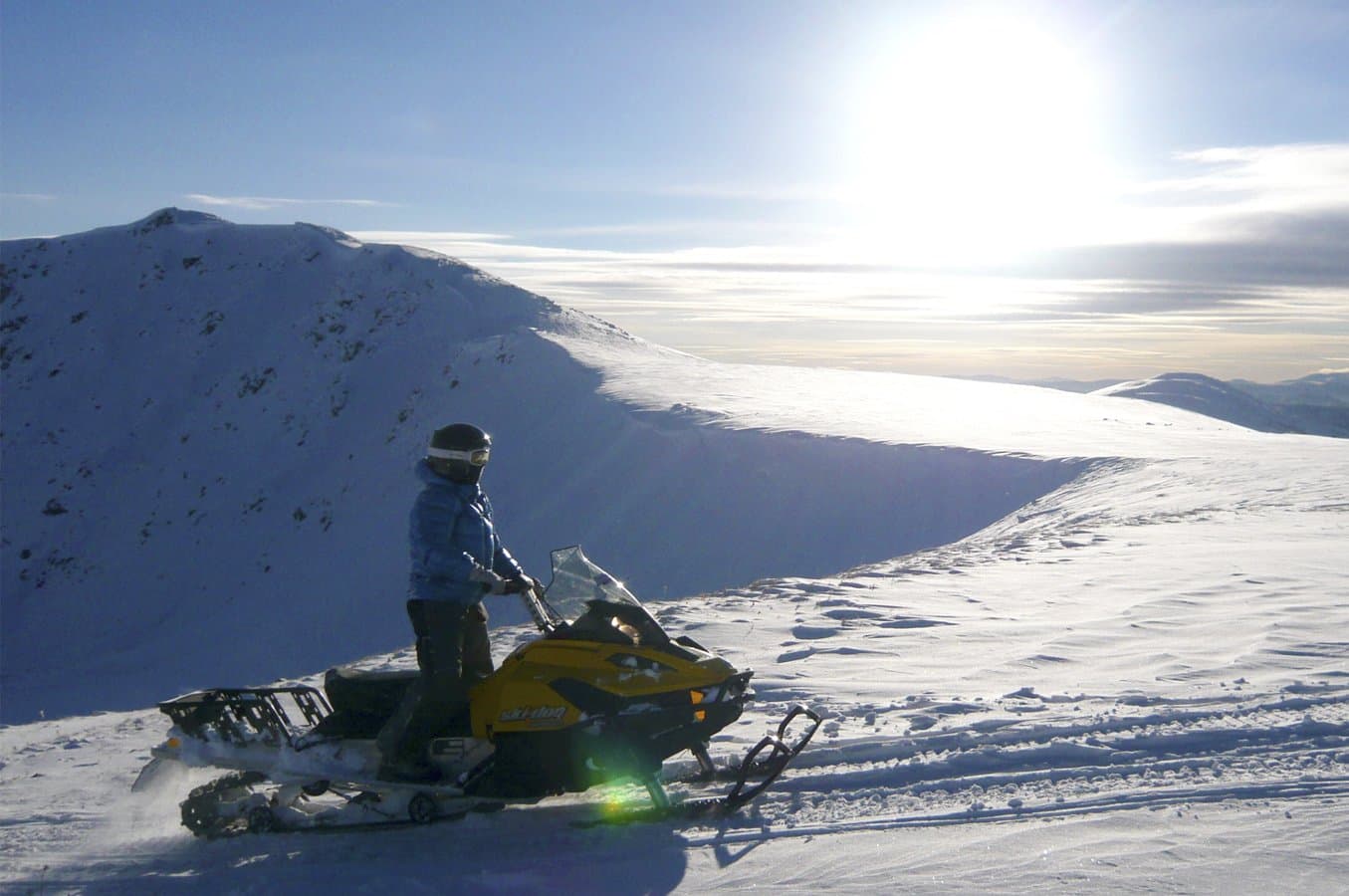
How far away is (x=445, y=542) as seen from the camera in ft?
15.6

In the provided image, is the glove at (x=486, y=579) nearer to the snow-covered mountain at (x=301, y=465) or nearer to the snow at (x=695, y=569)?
the snow at (x=695, y=569)

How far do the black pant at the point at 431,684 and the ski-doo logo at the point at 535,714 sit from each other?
0.24 meters

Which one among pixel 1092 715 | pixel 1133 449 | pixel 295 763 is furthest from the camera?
pixel 1133 449

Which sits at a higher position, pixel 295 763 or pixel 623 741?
pixel 623 741

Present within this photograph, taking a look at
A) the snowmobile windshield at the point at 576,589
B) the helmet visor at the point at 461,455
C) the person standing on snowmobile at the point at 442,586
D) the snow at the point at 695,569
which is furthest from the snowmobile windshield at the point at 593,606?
the snow at the point at 695,569

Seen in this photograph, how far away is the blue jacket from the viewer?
15.5 ft

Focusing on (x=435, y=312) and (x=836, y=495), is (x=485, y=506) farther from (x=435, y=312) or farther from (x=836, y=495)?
(x=435, y=312)

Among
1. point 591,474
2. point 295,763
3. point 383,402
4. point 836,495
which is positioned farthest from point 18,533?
point 295,763

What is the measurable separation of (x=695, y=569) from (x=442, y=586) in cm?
1299

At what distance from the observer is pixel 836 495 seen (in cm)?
1792

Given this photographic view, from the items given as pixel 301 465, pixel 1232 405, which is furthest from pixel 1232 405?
pixel 301 465

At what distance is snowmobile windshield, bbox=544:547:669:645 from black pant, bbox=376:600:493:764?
0.39 metres

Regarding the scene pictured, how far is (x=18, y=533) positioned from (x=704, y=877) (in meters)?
30.6

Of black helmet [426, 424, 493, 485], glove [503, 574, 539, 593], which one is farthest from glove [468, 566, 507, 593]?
black helmet [426, 424, 493, 485]
